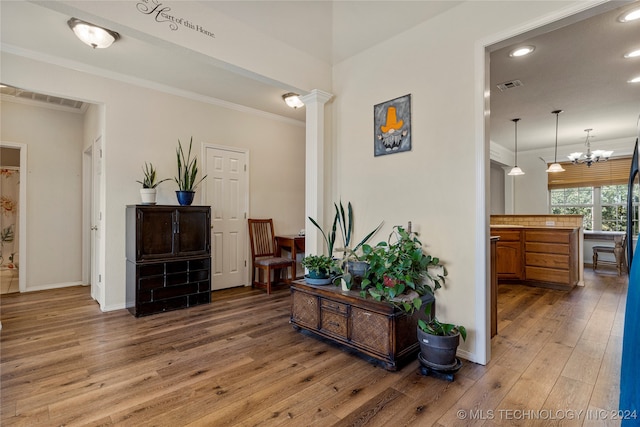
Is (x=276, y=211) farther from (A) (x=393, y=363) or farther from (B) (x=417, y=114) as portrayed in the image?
(A) (x=393, y=363)

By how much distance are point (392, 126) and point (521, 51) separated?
1386 mm

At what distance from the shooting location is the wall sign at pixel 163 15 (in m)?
2.04

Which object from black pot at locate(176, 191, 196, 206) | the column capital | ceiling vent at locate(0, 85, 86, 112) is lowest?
black pot at locate(176, 191, 196, 206)

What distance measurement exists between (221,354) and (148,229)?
5.46ft

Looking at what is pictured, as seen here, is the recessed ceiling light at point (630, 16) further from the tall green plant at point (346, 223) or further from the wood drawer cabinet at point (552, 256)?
the wood drawer cabinet at point (552, 256)

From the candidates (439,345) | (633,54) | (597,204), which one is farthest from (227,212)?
(597,204)

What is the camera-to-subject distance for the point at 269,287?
4.20 m

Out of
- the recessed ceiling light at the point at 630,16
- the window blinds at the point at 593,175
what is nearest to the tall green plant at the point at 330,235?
the recessed ceiling light at the point at 630,16

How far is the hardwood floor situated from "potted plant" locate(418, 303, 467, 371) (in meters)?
0.11

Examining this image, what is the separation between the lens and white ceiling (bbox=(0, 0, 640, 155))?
7.97 feet

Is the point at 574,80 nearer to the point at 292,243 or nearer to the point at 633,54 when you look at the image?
the point at 633,54

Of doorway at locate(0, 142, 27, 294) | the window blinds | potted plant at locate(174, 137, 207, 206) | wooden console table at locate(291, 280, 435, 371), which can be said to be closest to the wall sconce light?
potted plant at locate(174, 137, 207, 206)

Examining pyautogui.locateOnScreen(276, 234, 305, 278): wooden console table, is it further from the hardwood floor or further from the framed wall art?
the framed wall art

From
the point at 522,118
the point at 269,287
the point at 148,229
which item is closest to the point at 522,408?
the point at 269,287
